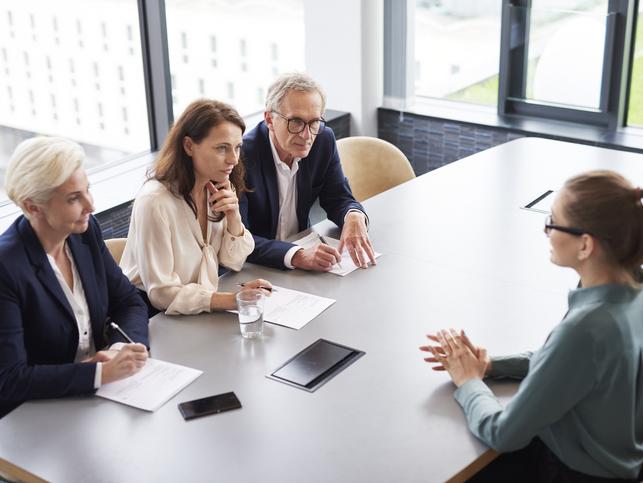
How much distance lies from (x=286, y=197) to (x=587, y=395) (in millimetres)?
1612

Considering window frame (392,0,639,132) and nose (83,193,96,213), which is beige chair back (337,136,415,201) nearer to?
window frame (392,0,639,132)

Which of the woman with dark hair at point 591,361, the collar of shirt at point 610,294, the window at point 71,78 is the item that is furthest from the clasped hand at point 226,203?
the window at point 71,78

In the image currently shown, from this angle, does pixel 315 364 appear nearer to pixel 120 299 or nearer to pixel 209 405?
pixel 209 405

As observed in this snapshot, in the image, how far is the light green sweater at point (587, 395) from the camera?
1.63 m

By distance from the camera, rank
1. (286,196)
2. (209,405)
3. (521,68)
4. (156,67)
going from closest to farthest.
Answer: (209,405)
(286,196)
(156,67)
(521,68)

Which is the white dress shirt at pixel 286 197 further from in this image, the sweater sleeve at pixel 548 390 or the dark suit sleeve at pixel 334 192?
the sweater sleeve at pixel 548 390

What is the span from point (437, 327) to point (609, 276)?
64 cm

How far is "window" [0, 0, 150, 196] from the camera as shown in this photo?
3826mm

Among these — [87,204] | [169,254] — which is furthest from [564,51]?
[87,204]

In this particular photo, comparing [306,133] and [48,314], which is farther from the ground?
[306,133]

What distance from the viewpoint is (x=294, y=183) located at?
10.2ft

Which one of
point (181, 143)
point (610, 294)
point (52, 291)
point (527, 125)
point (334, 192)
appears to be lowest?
point (527, 125)

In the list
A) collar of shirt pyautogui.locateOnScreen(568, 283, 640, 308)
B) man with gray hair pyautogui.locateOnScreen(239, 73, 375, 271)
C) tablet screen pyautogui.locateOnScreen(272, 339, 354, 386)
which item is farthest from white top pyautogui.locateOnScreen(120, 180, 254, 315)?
collar of shirt pyautogui.locateOnScreen(568, 283, 640, 308)

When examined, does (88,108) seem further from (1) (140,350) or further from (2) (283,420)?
(2) (283,420)
